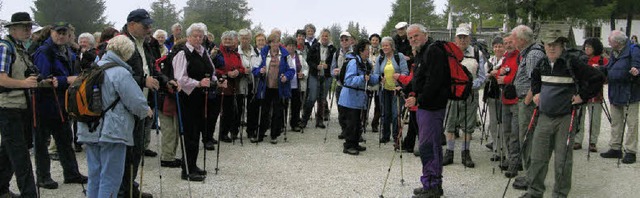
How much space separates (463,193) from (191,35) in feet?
13.3

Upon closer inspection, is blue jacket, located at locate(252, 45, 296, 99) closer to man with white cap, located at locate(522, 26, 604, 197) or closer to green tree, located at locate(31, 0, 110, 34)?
man with white cap, located at locate(522, 26, 604, 197)

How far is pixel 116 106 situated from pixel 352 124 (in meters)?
4.66

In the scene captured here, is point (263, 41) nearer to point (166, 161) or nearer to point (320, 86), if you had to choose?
point (320, 86)

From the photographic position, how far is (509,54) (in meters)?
7.66

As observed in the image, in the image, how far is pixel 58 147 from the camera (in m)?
6.50

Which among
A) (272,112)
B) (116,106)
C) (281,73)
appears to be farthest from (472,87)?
(116,106)

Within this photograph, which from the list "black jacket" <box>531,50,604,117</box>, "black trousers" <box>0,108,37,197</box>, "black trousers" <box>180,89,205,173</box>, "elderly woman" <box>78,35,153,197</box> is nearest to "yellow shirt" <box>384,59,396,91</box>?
"black jacket" <box>531,50,604,117</box>

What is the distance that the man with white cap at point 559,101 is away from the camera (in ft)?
18.3

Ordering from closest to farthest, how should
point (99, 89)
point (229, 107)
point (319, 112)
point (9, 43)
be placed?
1. point (99, 89)
2. point (9, 43)
3. point (229, 107)
4. point (319, 112)

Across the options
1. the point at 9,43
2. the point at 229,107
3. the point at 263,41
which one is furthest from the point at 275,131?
the point at 9,43

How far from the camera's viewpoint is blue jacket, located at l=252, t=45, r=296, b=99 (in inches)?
377

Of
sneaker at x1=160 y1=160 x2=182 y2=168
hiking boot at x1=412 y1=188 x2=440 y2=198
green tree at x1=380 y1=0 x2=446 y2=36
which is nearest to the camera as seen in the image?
hiking boot at x1=412 y1=188 x2=440 y2=198

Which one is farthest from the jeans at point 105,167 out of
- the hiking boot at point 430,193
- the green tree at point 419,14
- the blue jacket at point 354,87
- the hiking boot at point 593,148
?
the green tree at point 419,14

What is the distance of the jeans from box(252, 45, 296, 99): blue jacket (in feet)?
15.8
